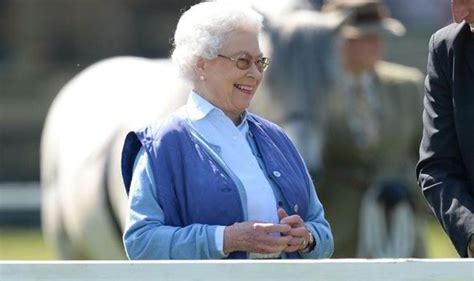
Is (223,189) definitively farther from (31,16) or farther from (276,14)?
(31,16)

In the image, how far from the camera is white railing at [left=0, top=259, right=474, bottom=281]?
12.0 ft

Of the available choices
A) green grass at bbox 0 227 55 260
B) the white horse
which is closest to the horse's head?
the white horse

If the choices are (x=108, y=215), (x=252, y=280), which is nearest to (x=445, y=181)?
(x=252, y=280)

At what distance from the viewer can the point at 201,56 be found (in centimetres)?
417

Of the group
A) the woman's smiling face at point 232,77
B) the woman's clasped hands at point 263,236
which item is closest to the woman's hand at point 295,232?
the woman's clasped hands at point 263,236

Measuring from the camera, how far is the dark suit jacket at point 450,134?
415 cm

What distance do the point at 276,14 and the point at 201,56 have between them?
448 cm

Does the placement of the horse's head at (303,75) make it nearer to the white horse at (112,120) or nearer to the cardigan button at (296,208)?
the white horse at (112,120)

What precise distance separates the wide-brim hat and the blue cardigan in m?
4.55

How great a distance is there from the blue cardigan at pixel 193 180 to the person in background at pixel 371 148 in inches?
164

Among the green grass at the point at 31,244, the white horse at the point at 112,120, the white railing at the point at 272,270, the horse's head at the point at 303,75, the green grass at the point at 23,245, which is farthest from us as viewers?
the green grass at the point at 23,245

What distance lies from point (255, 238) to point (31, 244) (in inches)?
484

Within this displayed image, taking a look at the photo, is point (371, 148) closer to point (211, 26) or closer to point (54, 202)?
point (54, 202)

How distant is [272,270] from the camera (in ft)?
12.1
